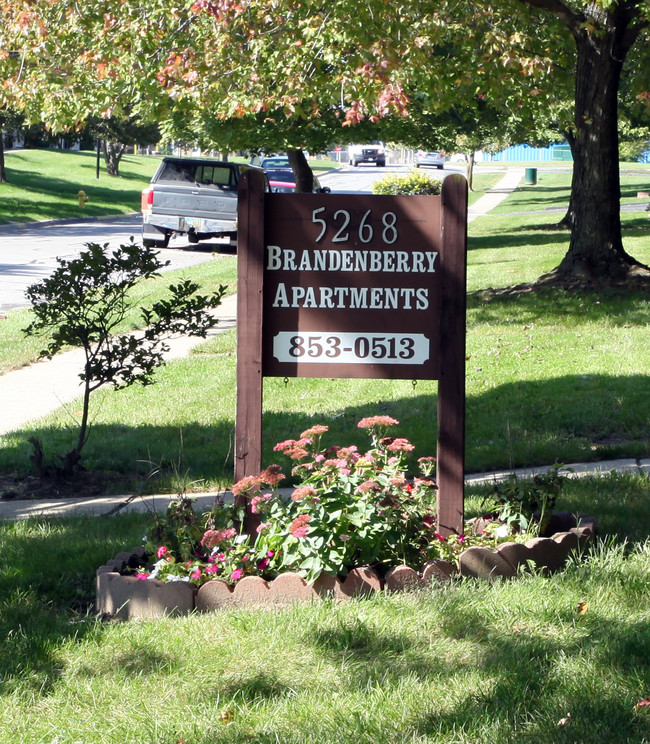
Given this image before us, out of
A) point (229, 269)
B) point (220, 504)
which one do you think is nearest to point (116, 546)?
point (220, 504)

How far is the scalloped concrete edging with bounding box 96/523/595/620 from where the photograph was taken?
4.09 m

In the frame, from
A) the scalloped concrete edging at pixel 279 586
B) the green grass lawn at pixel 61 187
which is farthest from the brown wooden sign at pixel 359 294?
the green grass lawn at pixel 61 187

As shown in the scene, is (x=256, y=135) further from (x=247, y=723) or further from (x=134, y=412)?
(x=247, y=723)

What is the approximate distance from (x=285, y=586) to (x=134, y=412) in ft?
15.5

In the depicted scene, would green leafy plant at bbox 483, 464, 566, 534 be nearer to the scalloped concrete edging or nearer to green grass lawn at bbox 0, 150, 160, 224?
the scalloped concrete edging

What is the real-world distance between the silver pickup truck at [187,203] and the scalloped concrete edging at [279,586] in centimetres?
1680

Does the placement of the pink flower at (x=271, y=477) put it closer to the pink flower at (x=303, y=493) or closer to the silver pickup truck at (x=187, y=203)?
the pink flower at (x=303, y=493)

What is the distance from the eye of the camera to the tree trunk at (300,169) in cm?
2316

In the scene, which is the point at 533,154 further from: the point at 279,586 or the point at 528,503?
the point at 279,586

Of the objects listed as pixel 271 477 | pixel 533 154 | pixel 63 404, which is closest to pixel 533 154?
pixel 533 154

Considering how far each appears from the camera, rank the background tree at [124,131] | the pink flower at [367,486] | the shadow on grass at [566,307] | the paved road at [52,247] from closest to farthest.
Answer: the pink flower at [367,486]
the shadow on grass at [566,307]
the paved road at [52,247]
the background tree at [124,131]

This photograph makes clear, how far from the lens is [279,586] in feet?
13.4

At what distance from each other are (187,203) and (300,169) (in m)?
4.17

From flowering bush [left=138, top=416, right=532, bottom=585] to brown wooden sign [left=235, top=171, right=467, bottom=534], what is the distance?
0.20 m
